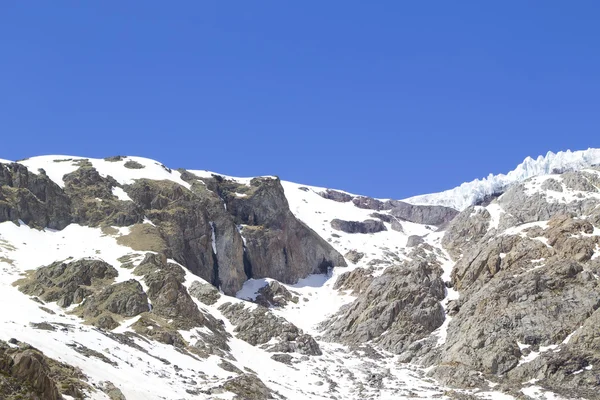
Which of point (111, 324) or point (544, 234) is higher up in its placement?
point (544, 234)

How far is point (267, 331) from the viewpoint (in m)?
148

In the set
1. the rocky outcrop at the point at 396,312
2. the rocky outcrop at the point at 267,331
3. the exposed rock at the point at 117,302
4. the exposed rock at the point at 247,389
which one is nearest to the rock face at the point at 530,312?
the rocky outcrop at the point at 396,312

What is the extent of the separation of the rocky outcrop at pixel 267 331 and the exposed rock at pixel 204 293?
451 centimetres

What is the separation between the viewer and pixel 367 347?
155 m

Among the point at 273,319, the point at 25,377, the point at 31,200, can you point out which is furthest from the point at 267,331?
the point at 25,377

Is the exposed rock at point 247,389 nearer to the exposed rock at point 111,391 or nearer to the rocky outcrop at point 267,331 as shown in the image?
the exposed rock at point 111,391

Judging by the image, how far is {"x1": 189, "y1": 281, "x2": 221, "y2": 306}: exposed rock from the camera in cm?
16075

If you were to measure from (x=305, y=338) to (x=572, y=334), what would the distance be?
56.0 metres

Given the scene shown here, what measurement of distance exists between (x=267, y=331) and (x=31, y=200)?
85352 mm

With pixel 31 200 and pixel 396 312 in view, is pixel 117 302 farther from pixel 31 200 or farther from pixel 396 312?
pixel 31 200

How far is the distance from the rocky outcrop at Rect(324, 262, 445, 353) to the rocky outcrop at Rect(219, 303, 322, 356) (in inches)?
800

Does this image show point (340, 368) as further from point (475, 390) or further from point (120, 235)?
point (120, 235)

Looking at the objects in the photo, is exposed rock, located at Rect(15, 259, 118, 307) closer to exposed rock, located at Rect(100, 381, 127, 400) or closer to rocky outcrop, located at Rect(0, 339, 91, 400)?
exposed rock, located at Rect(100, 381, 127, 400)

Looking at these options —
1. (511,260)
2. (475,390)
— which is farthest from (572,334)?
(511,260)
